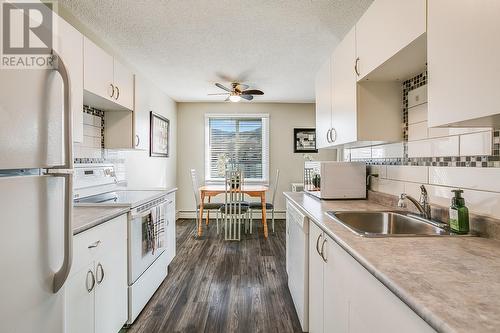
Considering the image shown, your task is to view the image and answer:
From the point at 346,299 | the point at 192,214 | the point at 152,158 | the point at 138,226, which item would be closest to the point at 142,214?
the point at 138,226

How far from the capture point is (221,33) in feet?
7.93

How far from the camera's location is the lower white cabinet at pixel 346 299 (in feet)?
2.28

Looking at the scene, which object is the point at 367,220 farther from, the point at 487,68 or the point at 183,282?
the point at 183,282


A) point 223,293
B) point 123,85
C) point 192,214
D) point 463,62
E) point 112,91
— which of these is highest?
point 123,85

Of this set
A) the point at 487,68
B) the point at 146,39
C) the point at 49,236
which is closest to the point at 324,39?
the point at 146,39

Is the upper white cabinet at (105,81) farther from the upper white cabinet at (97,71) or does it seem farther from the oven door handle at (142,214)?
the oven door handle at (142,214)

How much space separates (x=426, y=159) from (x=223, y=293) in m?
1.89

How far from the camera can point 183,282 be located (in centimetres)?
251

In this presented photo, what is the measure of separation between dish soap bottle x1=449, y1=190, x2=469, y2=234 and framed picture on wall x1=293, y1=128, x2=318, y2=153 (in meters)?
4.04

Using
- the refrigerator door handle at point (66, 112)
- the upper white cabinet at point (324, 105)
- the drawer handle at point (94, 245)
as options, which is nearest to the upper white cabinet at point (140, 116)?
the drawer handle at point (94, 245)

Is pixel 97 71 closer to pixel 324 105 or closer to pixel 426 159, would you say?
pixel 324 105

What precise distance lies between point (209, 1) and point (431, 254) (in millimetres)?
2082

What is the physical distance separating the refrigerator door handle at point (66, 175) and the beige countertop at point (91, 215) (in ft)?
1.07

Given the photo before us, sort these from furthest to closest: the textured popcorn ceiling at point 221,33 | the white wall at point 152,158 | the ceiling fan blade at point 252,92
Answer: the ceiling fan blade at point 252,92, the white wall at point 152,158, the textured popcorn ceiling at point 221,33
